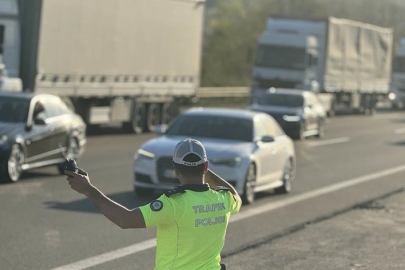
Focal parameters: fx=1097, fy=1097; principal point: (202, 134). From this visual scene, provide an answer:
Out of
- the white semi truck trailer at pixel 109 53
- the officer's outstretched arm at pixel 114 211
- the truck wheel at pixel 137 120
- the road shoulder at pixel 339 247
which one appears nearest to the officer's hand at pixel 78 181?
the officer's outstretched arm at pixel 114 211

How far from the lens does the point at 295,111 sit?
30.8 meters

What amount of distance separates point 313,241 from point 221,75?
5389 cm

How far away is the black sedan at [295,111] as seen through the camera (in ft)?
99.1

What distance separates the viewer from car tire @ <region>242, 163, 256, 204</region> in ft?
49.5

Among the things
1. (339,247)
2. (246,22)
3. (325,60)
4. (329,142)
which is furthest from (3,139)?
(246,22)

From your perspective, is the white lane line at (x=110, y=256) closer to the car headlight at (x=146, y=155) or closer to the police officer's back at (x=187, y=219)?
the car headlight at (x=146, y=155)

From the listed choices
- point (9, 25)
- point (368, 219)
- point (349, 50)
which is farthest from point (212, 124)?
point (349, 50)

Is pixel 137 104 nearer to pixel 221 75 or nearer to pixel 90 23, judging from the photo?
pixel 90 23

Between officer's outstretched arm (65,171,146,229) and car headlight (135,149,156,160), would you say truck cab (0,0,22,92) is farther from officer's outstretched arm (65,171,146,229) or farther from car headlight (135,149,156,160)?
officer's outstretched arm (65,171,146,229)

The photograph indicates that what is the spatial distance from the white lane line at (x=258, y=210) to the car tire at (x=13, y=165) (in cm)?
386

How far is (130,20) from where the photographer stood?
96.7 ft

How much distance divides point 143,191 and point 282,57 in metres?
26.3

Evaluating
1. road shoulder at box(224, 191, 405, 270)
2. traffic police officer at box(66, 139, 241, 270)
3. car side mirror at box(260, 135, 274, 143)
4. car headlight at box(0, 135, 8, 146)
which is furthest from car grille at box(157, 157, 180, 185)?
traffic police officer at box(66, 139, 241, 270)

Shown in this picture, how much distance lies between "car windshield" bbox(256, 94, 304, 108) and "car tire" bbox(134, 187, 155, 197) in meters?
16.6
